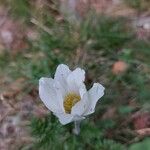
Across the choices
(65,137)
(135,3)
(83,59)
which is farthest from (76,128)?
(135,3)

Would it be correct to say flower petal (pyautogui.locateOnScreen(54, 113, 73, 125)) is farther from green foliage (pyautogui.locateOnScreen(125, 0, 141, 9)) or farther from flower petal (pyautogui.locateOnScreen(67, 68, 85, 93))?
green foliage (pyautogui.locateOnScreen(125, 0, 141, 9))

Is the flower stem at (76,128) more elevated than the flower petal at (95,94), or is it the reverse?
the flower petal at (95,94)

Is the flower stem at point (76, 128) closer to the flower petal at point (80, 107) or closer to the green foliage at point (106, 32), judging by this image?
the flower petal at point (80, 107)

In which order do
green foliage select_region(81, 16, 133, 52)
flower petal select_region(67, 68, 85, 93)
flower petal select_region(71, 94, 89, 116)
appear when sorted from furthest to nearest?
green foliage select_region(81, 16, 133, 52)
flower petal select_region(67, 68, 85, 93)
flower petal select_region(71, 94, 89, 116)

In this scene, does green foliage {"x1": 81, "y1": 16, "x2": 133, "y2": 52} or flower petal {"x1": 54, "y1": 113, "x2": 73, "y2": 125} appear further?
green foliage {"x1": 81, "y1": 16, "x2": 133, "y2": 52}

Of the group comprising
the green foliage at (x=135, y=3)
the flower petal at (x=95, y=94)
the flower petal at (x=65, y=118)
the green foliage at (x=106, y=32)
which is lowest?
the flower petal at (x=65, y=118)

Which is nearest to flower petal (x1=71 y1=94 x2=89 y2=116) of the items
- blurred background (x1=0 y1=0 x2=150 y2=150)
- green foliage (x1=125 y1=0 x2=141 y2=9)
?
blurred background (x1=0 y1=0 x2=150 y2=150)

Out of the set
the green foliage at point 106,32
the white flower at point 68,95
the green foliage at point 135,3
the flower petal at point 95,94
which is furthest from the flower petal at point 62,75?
the green foliage at point 135,3

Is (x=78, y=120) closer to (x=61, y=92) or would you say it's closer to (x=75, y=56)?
(x=61, y=92)
